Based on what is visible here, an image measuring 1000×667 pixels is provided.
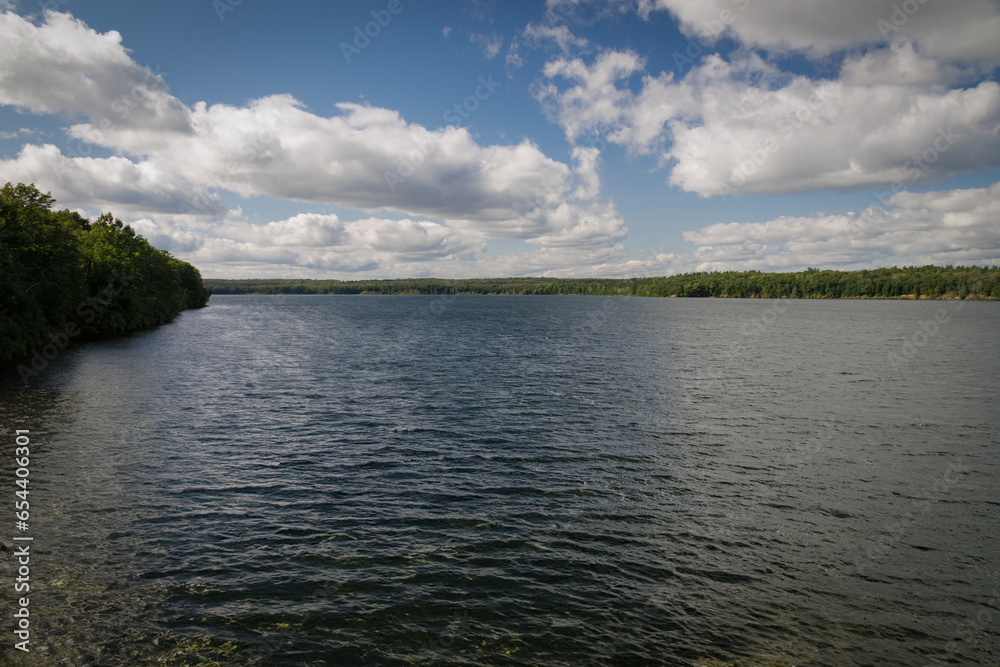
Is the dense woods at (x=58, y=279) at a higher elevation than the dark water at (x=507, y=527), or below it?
higher

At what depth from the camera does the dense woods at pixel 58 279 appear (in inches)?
1666

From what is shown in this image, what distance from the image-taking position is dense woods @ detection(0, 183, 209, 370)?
42312mm

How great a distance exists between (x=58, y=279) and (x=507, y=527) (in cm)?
5652

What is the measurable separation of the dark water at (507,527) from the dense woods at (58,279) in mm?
12716

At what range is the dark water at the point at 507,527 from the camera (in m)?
11.1

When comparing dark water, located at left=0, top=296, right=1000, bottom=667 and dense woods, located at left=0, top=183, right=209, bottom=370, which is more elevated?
dense woods, located at left=0, top=183, right=209, bottom=370

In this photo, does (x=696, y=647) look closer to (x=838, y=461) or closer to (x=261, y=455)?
(x=838, y=461)

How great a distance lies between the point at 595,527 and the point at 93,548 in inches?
571

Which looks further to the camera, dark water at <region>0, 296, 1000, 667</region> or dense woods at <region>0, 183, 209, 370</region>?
dense woods at <region>0, 183, 209, 370</region>

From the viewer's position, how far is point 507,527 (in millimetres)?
15992

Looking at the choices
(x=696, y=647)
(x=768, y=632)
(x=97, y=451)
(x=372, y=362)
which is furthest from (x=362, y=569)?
(x=372, y=362)

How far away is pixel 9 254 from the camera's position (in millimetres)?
40750

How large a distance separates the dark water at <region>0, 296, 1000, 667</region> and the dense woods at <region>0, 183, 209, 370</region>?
501 inches

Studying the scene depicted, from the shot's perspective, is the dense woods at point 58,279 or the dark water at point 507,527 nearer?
the dark water at point 507,527
